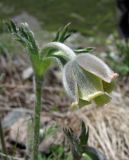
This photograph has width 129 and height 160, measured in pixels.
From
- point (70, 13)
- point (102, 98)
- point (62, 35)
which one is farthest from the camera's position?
point (70, 13)

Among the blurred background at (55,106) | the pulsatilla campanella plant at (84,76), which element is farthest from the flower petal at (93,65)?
the blurred background at (55,106)

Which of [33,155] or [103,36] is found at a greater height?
[33,155]

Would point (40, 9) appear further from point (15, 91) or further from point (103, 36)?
point (15, 91)

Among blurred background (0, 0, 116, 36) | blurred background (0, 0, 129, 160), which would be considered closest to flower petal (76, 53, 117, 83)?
blurred background (0, 0, 129, 160)

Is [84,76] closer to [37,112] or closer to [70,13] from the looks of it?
[37,112]

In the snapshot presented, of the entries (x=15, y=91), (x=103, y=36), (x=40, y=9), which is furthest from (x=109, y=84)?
(x=40, y=9)

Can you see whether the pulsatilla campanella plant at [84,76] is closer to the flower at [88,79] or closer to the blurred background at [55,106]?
the flower at [88,79]

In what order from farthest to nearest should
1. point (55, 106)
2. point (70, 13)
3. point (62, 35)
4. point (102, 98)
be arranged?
point (70, 13), point (55, 106), point (62, 35), point (102, 98)

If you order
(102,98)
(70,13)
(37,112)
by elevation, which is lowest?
(70,13)

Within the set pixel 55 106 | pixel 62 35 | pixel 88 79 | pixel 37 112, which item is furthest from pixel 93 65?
pixel 55 106
